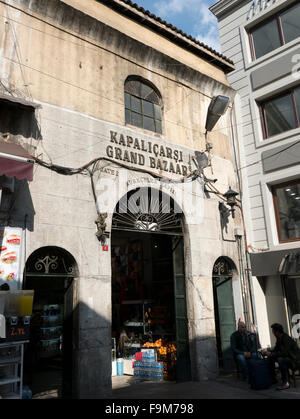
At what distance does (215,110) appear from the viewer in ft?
34.7

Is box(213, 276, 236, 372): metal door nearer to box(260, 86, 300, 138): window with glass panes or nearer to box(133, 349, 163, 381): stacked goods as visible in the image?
box(133, 349, 163, 381): stacked goods

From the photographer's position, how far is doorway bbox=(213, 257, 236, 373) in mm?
9805

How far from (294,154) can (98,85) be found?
19.4 ft

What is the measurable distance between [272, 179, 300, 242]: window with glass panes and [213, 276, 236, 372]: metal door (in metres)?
2.18

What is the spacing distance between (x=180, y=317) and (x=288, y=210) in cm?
454

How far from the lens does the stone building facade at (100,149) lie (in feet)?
22.3

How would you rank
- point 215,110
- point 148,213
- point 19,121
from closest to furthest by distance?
point 19,121, point 148,213, point 215,110

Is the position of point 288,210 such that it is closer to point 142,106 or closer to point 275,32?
point 142,106

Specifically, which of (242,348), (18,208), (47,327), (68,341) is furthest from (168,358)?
(18,208)

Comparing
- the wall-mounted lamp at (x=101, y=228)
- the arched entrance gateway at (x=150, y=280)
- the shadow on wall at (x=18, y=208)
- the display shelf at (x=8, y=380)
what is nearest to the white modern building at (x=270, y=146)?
the arched entrance gateway at (x=150, y=280)

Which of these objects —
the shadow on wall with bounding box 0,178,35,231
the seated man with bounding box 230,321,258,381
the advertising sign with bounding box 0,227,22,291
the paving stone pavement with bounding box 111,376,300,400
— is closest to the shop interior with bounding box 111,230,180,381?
the paving stone pavement with bounding box 111,376,300,400

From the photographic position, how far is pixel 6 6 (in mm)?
7156

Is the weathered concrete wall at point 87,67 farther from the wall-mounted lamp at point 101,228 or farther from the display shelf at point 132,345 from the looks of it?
the display shelf at point 132,345

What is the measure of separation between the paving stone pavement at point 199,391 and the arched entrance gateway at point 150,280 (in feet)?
2.49
